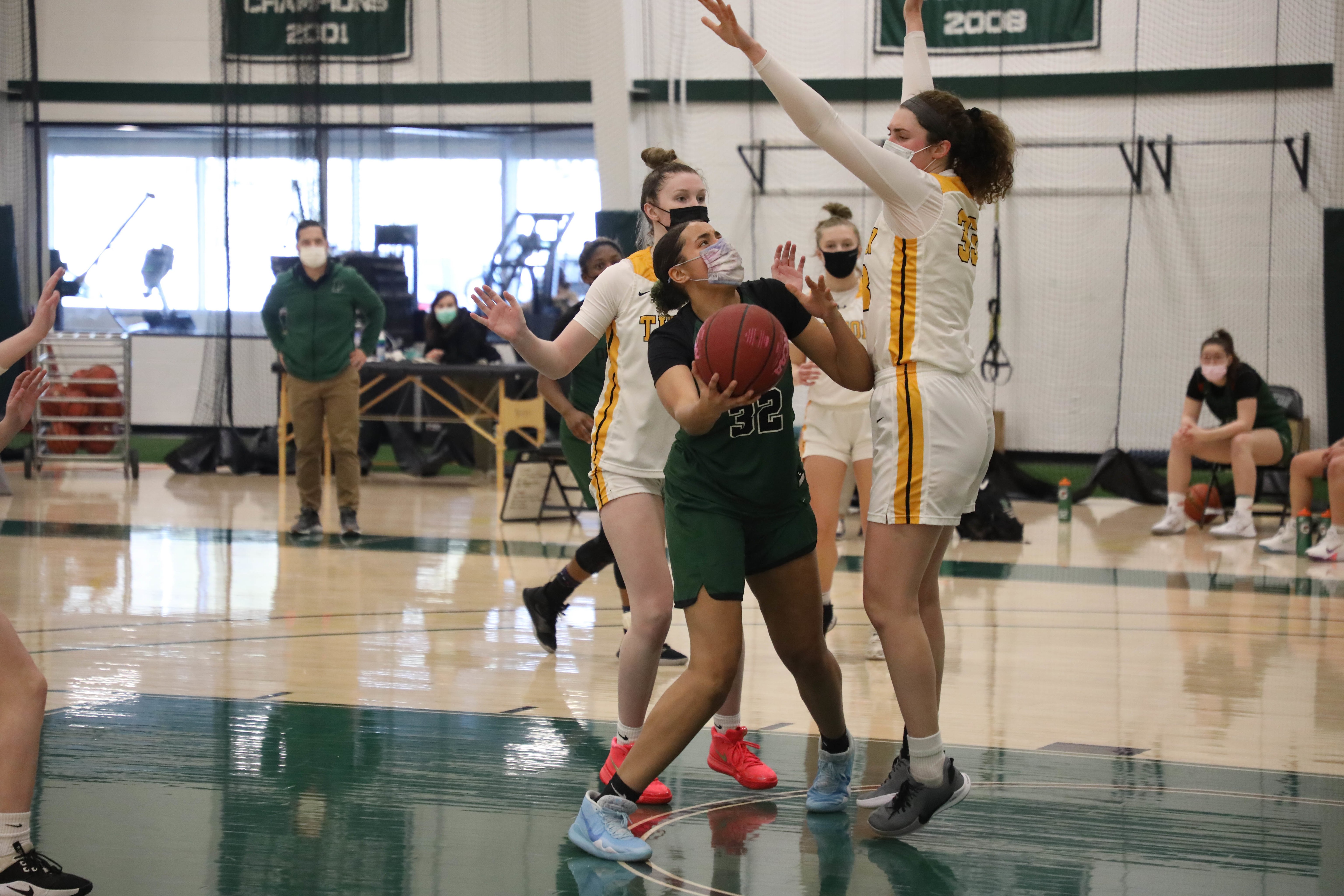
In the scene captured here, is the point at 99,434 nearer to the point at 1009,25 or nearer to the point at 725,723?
the point at 1009,25

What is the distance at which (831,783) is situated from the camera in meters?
3.38

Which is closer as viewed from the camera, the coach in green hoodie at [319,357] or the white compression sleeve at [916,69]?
the white compression sleeve at [916,69]

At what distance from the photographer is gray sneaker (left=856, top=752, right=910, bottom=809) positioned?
3285mm

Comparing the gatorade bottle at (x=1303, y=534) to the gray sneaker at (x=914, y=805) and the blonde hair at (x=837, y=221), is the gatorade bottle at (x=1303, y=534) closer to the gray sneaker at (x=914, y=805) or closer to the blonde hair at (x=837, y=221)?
the blonde hair at (x=837, y=221)

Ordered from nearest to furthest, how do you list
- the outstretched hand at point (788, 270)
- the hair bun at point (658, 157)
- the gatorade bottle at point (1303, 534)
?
the outstretched hand at point (788, 270) → the hair bun at point (658, 157) → the gatorade bottle at point (1303, 534)

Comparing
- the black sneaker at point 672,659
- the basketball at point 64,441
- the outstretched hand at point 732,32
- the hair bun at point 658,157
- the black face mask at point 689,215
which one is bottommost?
the black sneaker at point 672,659

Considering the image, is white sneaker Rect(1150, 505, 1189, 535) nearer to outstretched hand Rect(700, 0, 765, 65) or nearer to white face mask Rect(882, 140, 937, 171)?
white face mask Rect(882, 140, 937, 171)

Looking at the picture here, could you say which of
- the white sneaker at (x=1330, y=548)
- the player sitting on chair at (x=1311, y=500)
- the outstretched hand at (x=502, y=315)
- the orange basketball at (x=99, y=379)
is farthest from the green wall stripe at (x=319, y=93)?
the outstretched hand at (x=502, y=315)

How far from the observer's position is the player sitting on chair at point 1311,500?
8141 mm

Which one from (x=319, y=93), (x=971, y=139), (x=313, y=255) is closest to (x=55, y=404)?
(x=319, y=93)

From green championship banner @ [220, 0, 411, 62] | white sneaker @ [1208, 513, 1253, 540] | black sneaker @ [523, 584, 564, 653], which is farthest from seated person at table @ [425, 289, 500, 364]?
black sneaker @ [523, 584, 564, 653]

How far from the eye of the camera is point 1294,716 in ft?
14.7

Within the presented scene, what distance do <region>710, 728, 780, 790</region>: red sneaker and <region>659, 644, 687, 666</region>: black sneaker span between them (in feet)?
5.46

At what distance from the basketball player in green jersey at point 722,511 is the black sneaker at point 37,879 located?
1.02 metres
